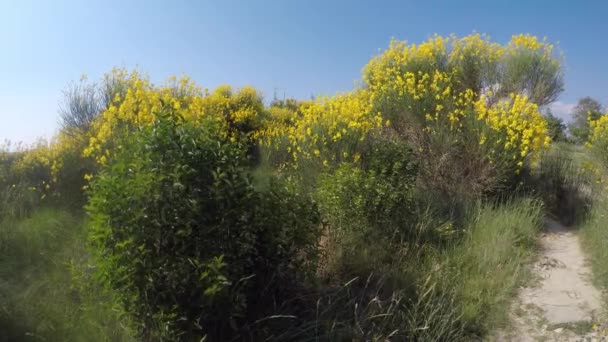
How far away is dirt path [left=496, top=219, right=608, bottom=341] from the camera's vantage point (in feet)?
10.9

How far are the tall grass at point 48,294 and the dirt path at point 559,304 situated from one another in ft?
9.36

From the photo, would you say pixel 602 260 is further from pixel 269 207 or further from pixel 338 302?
pixel 269 207

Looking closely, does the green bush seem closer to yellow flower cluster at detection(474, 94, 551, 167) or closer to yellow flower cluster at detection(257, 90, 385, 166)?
yellow flower cluster at detection(257, 90, 385, 166)

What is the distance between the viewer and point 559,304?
12.2ft

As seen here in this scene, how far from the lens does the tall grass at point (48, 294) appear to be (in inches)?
107

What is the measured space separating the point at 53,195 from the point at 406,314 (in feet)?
17.6

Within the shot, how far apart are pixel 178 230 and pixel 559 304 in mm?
3253

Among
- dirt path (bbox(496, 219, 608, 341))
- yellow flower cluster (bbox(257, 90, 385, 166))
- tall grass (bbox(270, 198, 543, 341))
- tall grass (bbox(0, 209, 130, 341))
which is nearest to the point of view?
tall grass (bbox(0, 209, 130, 341))

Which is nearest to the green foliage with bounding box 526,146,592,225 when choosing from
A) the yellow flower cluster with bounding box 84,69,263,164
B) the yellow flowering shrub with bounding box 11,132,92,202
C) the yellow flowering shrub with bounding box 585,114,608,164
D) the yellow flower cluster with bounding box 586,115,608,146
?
the yellow flowering shrub with bounding box 585,114,608,164

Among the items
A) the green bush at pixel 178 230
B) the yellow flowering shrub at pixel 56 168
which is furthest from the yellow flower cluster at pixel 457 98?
the yellow flowering shrub at pixel 56 168

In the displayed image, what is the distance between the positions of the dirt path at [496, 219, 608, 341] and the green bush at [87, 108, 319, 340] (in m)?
2.12

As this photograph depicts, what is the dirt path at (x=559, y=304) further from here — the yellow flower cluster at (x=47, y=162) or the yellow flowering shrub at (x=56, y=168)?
the yellow flower cluster at (x=47, y=162)

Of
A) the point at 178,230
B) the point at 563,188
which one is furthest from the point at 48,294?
the point at 563,188

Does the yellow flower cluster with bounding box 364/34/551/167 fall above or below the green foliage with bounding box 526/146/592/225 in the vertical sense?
above
